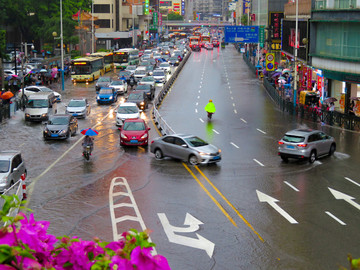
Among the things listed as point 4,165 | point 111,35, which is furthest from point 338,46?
point 111,35

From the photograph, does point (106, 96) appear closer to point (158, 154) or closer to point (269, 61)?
point (269, 61)

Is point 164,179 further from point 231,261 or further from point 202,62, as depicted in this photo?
point 202,62

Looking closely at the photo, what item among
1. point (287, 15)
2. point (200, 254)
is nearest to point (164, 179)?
point (200, 254)

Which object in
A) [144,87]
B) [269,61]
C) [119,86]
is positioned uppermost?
[269,61]

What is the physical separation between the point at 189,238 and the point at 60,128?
21393mm

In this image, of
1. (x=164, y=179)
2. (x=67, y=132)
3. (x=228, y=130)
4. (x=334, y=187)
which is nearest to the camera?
(x=334, y=187)

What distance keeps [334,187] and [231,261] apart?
10269 millimetres

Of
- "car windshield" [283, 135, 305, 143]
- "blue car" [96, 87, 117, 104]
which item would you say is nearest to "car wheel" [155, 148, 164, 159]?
"car windshield" [283, 135, 305, 143]

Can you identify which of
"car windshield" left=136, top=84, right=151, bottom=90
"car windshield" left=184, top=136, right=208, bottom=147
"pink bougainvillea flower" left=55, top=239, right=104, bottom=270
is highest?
"pink bougainvillea flower" left=55, top=239, right=104, bottom=270

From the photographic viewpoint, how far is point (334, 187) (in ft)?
81.1

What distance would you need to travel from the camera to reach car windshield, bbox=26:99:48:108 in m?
46.6

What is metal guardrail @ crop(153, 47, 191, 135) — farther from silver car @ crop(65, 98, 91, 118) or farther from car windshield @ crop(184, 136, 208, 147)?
silver car @ crop(65, 98, 91, 118)

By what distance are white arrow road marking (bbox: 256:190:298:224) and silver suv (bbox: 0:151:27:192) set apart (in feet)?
30.8

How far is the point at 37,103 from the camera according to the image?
46844mm
